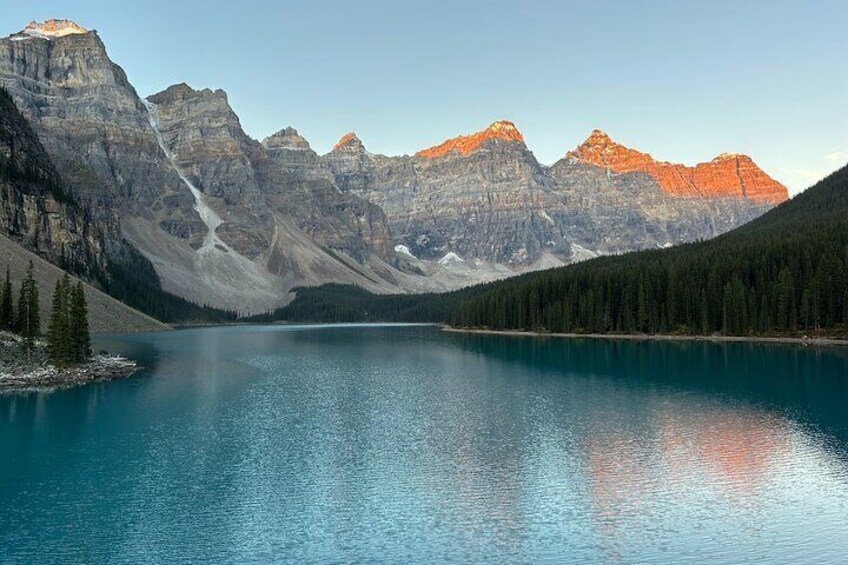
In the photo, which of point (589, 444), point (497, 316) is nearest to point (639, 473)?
point (589, 444)

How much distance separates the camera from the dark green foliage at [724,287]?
118 meters

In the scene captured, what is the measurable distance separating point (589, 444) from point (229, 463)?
2286cm

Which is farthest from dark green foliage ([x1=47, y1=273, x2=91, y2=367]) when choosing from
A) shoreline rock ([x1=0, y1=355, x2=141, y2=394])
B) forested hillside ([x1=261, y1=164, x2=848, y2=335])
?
forested hillside ([x1=261, y1=164, x2=848, y2=335])

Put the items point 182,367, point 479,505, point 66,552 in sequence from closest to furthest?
point 66,552 → point 479,505 → point 182,367

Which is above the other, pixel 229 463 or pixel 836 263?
pixel 836 263

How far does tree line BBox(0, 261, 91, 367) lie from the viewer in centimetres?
7875

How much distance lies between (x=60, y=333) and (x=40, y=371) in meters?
5.64

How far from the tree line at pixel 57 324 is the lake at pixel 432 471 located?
1111cm

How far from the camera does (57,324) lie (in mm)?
77125

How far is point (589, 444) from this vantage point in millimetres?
45094

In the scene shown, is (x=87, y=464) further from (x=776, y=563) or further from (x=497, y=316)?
(x=497, y=316)

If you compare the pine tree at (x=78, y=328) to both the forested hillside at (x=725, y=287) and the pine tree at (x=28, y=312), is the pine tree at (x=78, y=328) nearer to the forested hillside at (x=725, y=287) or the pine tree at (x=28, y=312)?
the pine tree at (x=28, y=312)

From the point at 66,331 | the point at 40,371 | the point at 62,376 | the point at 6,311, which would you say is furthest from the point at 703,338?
the point at 6,311

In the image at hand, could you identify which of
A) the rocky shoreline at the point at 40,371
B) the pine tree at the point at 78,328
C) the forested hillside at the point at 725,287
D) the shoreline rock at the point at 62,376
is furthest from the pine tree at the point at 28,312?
the forested hillside at the point at 725,287
